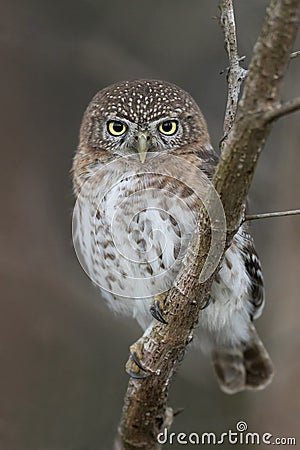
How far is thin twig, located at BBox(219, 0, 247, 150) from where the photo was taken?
2.65m

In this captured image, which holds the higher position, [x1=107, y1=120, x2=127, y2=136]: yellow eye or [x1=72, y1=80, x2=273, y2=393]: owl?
[x1=107, y1=120, x2=127, y2=136]: yellow eye

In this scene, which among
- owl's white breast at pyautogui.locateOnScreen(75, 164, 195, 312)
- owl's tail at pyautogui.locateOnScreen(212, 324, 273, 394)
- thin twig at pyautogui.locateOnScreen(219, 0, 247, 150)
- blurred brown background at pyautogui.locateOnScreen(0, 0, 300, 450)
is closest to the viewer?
thin twig at pyautogui.locateOnScreen(219, 0, 247, 150)

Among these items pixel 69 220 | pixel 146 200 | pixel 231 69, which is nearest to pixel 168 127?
pixel 146 200

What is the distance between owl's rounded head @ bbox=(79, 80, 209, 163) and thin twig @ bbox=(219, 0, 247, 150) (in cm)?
71

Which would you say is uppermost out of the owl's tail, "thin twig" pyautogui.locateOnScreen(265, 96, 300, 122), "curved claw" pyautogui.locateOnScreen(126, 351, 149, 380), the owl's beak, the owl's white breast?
"thin twig" pyautogui.locateOnScreen(265, 96, 300, 122)

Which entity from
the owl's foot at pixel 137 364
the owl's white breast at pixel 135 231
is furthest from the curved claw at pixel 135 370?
the owl's white breast at pixel 135 231

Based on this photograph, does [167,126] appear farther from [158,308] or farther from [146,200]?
[158,308]

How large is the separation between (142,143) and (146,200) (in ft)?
0.81

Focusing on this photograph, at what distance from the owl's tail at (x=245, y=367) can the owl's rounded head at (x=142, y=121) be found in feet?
4.02

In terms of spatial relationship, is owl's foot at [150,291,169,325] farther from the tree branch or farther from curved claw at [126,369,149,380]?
Answer: curved claw at [126,369,149,380]

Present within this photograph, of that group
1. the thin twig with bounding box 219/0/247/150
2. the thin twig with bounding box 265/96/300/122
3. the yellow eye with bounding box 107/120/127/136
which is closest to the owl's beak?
the yellow eye with bounding box 107/120/127/136

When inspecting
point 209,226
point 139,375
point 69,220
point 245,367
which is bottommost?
point 245,367

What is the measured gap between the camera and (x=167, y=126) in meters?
3.52

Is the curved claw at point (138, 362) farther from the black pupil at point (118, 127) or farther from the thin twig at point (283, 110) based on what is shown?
the thin twig at point (283, 110)
